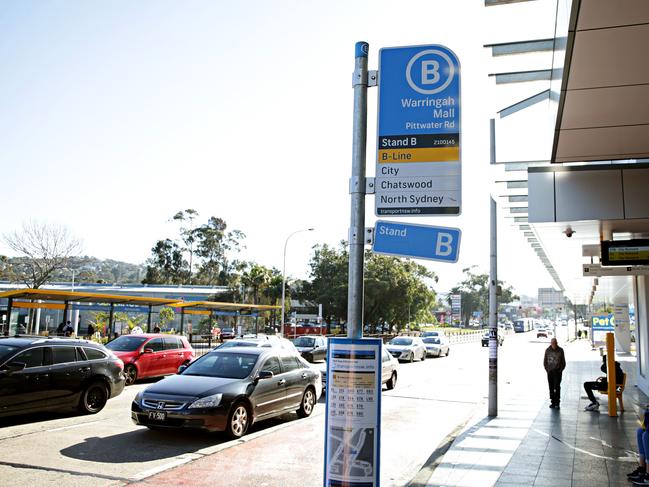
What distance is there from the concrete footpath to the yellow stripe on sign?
4.28 m

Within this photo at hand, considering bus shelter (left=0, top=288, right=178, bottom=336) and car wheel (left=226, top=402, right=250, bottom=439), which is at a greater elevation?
bus shelter (left=0, top=288, right=178, bottom=336)

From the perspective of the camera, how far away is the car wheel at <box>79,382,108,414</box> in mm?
11500

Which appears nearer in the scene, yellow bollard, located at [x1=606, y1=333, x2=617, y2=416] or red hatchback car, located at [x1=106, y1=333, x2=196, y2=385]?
yellow bollard, located at [x1=606, y1=333, x2=617, y2=416]

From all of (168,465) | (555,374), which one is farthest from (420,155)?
(555,374)

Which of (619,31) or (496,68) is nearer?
(619,31)

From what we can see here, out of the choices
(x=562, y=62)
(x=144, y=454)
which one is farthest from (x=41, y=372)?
(x=562, y=62)

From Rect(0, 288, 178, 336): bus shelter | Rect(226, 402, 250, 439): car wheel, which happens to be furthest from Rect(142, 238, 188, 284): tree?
Rect(226, 402, 250, 439): car wheel

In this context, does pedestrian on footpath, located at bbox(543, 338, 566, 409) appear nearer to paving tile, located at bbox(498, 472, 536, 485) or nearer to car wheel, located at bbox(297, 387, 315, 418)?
car wheel, located at bbox(297, 387, 315, 418)

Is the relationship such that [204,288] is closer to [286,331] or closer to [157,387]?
[286,331]

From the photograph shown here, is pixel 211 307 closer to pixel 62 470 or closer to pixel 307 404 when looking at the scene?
pixel 307 404

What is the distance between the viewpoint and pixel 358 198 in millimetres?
4742

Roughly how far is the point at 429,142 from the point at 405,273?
160 ft

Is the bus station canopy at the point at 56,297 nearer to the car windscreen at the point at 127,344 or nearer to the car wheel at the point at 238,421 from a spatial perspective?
the car windscreen at the point at 127,344

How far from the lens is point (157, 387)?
976cm
